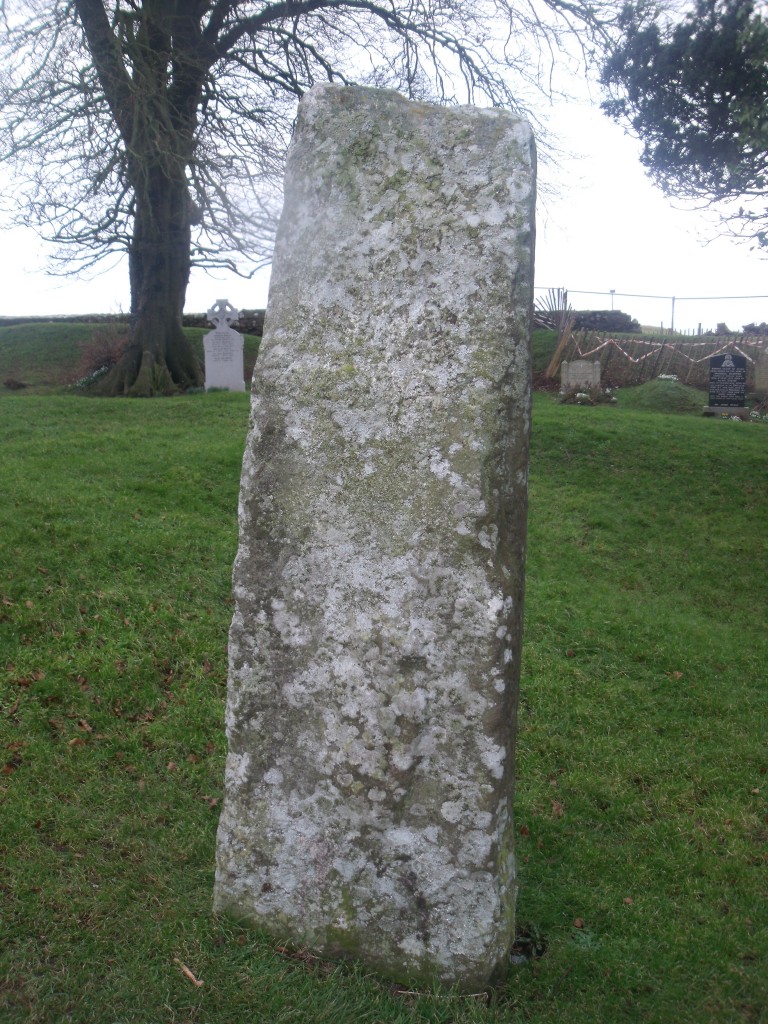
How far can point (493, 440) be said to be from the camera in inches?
122

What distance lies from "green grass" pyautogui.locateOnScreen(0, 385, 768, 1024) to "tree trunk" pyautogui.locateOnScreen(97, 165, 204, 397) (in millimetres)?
7881

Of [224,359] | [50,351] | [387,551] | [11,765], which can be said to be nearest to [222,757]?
[11,765]

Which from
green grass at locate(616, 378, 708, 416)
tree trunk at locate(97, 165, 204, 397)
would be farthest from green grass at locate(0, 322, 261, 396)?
green grass at locate(616, 378, 708, 416)

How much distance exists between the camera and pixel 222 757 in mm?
4984

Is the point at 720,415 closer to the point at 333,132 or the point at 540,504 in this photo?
the point at 540,504

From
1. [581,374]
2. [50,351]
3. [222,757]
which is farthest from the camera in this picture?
[50,351]

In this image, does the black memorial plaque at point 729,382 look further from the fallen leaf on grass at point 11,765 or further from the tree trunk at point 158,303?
the fallen leaf on grass at point 11,765

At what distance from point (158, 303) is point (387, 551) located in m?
17.2

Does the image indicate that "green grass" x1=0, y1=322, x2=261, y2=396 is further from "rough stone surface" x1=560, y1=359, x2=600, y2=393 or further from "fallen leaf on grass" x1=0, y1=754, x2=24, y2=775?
"fallen leaf on grass" x1=0, y1=754, x2=24, y2=775

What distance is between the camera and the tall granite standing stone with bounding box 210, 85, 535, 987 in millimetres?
3104

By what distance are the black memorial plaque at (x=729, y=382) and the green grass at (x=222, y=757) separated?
27.3 feet

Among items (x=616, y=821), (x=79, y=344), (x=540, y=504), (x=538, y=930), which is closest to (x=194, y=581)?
(x=616, y=821)

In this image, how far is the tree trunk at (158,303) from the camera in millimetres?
18297

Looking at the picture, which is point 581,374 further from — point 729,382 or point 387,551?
point 387,551
